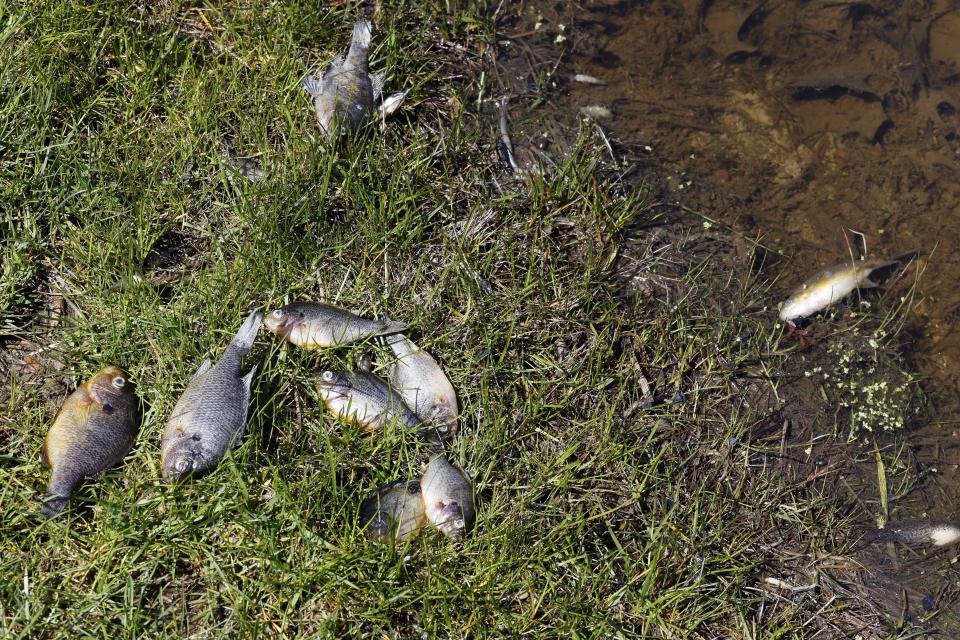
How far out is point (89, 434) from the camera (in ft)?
9.16

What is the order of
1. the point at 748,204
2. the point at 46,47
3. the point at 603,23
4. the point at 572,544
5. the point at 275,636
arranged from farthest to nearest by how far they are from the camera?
1. the point at 603,23
2. the point at 748,204
3. the point at 46,47
4. the point at 572,544
5. the point at 275,636

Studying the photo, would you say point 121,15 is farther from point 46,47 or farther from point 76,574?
point 76,574

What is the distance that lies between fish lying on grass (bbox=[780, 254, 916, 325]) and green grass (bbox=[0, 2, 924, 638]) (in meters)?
0.16

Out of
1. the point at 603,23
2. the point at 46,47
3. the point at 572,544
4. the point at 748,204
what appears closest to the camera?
the point at 572,544

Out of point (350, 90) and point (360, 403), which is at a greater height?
point (350, 90)

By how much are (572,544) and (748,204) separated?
7.60 ft

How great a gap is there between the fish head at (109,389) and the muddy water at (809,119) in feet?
8.97

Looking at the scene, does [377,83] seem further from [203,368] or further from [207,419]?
[207,419]

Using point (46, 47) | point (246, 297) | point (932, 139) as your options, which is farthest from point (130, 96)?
point (932, 139)

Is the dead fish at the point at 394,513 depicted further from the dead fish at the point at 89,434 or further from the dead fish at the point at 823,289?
the dead fish at the point at 823,289

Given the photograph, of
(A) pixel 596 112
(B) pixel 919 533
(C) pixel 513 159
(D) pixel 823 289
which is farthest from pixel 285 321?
(B) pixel 919 533

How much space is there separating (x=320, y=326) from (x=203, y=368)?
1.50 feet

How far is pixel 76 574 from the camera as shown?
8.80 feet

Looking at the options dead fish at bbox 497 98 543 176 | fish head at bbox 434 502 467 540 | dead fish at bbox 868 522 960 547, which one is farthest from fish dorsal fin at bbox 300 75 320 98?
dead fish at bbox 868 522 960 547
